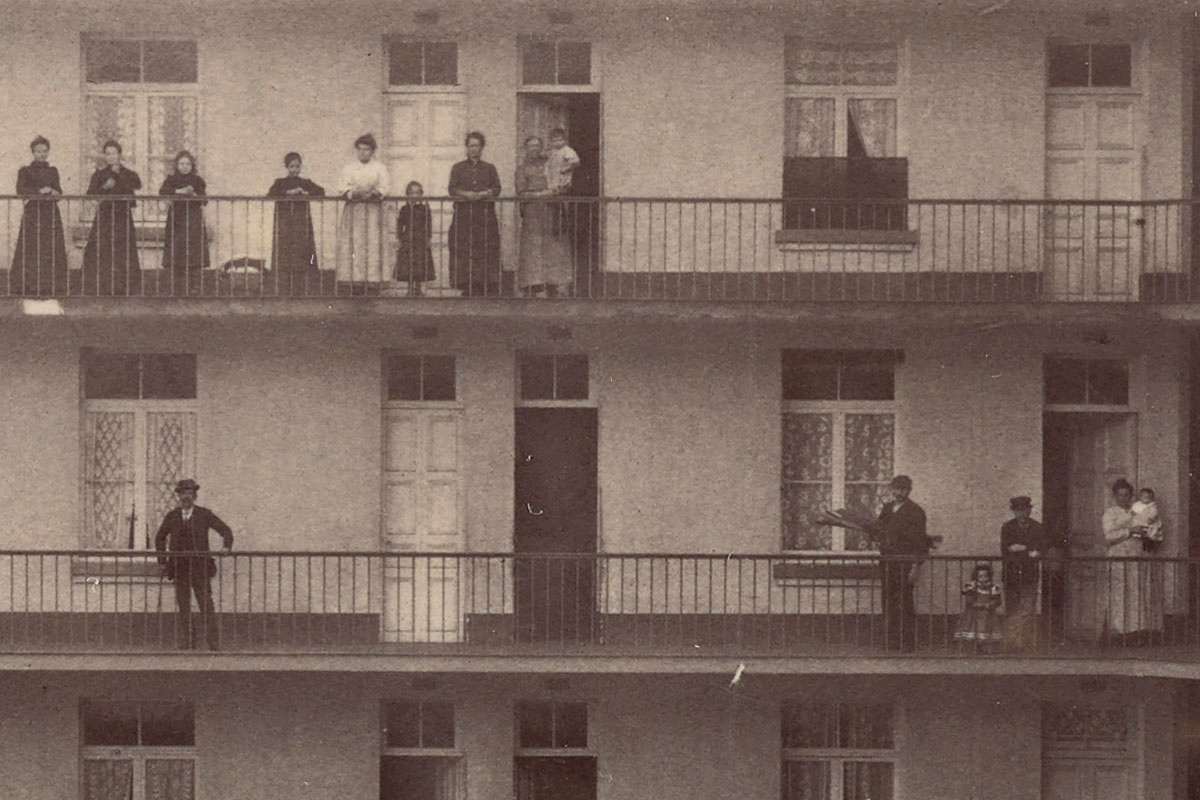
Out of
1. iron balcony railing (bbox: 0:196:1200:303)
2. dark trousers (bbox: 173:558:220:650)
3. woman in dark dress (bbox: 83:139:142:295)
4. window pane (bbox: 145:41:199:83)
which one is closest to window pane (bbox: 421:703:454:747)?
dark trousers (bbox: 173:558:220:650)

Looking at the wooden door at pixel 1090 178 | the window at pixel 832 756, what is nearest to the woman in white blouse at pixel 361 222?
the window at pixel 832 756

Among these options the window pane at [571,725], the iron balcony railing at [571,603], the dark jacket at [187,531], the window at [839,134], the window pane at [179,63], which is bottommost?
the window pane at [571,725]

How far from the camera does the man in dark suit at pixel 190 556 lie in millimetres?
19234

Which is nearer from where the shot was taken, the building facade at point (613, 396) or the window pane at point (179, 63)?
the building facade at point (613, 396)

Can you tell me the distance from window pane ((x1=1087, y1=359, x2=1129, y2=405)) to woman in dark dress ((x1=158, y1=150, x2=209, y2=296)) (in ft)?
30.4

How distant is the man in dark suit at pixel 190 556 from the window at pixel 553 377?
3.60m

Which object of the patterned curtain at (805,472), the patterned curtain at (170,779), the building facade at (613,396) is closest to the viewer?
the building facade at (613,396)

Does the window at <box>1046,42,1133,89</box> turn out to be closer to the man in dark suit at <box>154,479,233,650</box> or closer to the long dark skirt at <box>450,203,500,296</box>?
the long dark skirt at <box>450,203,500,296</box>

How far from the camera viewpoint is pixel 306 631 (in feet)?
67.1

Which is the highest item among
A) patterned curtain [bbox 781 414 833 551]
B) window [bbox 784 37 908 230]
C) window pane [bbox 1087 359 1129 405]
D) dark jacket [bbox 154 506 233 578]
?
window [bbox 784 37 908 230]

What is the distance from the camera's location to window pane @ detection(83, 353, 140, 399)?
21.0 m

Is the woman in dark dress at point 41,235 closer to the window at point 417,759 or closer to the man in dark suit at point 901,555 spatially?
the window at point 417,759

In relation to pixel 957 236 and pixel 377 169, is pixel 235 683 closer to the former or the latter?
pixel 377 169

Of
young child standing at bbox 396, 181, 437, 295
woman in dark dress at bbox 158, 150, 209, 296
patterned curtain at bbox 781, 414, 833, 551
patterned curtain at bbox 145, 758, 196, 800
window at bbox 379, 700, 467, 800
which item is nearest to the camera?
young child standing at bbox 396, 181, 437, 295
